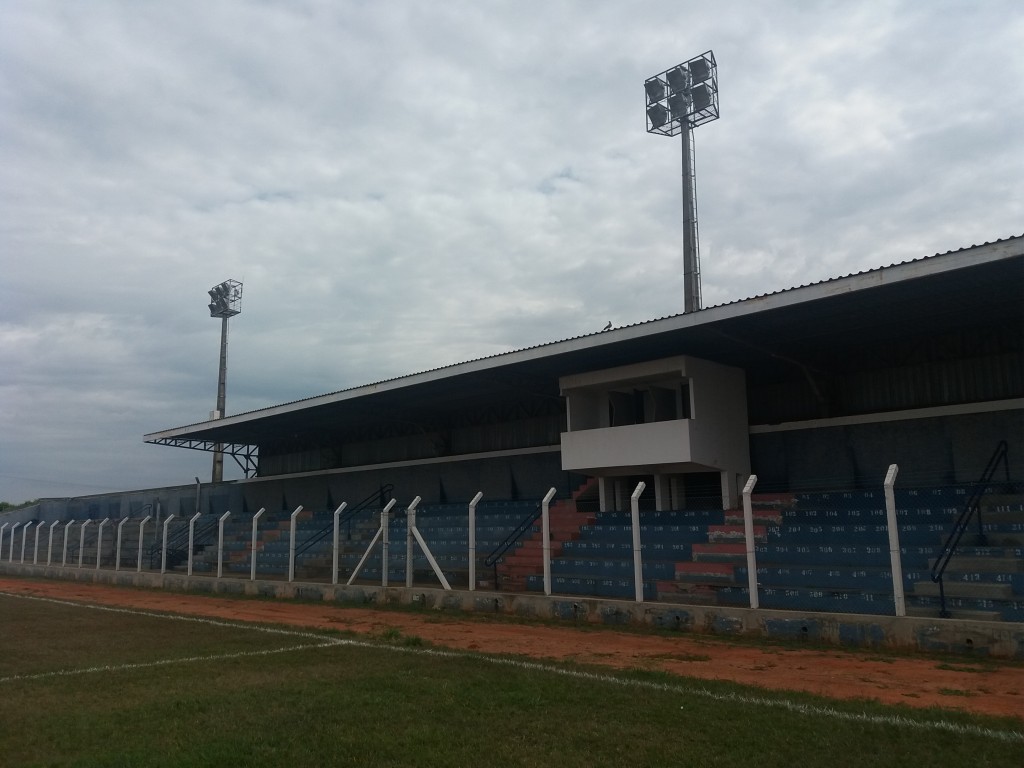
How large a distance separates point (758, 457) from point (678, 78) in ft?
59.0

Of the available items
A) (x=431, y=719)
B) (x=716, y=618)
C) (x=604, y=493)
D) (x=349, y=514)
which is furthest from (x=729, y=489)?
(x=349, y=514)

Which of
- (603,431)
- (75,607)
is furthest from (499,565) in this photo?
(75,607)

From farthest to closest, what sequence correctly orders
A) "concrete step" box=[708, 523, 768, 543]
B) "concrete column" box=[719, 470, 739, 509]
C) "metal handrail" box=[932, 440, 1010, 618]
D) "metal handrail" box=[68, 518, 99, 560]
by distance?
1. "metal handrail" box=[68, 518, 99, 560]
2. "concrete column" box=[719, 470, 739, 509]
3. "concrete step" box=[708, 523, 768, 543]
4. "metal handrail" box=[932, 440, 1010, 618]

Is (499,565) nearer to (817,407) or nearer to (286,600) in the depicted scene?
(286,600)

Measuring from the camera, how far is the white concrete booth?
17922 millimetres

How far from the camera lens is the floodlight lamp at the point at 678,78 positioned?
31.7m

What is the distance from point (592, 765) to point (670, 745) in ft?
2.65

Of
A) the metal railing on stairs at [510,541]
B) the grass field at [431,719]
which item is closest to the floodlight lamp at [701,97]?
the metal railing on stairs at [510,541]

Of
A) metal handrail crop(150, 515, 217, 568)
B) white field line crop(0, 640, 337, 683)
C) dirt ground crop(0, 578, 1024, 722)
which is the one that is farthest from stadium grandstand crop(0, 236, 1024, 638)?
metal handrail crop(150, 515, 217, 568)

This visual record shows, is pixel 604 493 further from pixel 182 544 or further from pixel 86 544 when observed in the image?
pixel 86 544

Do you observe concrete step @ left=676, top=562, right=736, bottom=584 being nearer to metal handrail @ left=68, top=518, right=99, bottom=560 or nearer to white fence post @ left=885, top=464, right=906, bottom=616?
white fence post @ left=885, top=464, right=906, bottom=616

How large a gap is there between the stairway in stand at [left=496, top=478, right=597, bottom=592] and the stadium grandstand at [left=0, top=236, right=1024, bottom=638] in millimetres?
66

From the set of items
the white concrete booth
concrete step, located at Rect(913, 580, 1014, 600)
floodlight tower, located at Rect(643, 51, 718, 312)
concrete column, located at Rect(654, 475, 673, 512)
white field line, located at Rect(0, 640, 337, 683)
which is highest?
floodlight tower, located at Rect(643, 51, 718, 312)

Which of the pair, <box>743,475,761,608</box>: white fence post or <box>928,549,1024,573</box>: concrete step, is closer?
<box>928,549,1024,573</box>: concrete step
